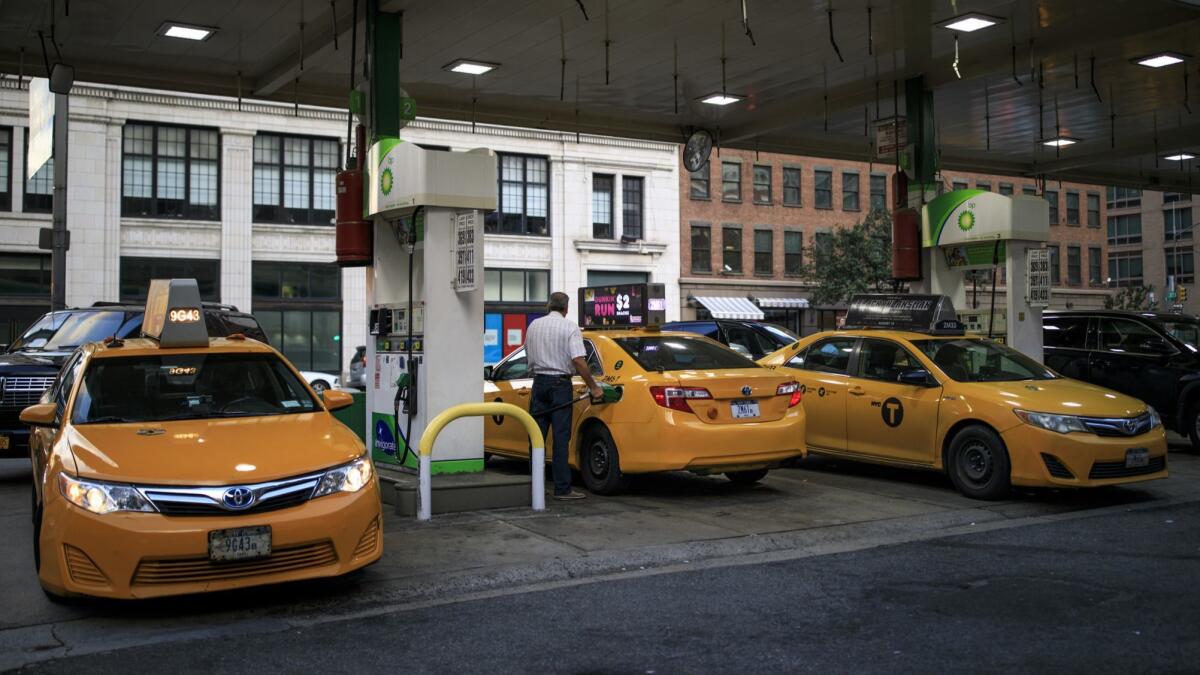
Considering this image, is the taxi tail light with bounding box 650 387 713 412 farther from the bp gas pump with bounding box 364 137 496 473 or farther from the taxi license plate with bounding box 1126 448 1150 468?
the taxi license plate with bounding box 1126 448 1150 468

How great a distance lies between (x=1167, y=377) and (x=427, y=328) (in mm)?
10361

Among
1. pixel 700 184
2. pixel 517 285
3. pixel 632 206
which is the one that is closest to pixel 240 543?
pixel 517 285

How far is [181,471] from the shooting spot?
6.06 meters

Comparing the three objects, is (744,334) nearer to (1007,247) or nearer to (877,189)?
(1007,247)

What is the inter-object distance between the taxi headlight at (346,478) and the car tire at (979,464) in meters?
5.98

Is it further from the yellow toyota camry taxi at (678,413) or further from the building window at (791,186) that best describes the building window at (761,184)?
the yellow toyota camry taxi at (678,413)

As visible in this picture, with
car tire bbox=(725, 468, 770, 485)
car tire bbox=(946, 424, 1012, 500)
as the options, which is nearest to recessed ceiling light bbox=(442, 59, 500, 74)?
car tire bbox=(725, 468, 770, 485)

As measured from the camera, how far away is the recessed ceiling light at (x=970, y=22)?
13531mm

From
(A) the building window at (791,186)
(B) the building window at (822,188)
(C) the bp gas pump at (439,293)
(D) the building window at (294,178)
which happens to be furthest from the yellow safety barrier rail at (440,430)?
(B) the building window at (822,188)

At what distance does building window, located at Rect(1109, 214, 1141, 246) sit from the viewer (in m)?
74.3

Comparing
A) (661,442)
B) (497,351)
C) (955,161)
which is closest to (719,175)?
(497,351)

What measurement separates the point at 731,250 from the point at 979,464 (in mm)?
38244

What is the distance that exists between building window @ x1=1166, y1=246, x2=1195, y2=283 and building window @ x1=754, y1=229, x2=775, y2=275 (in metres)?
36.1

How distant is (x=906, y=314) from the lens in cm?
1241
